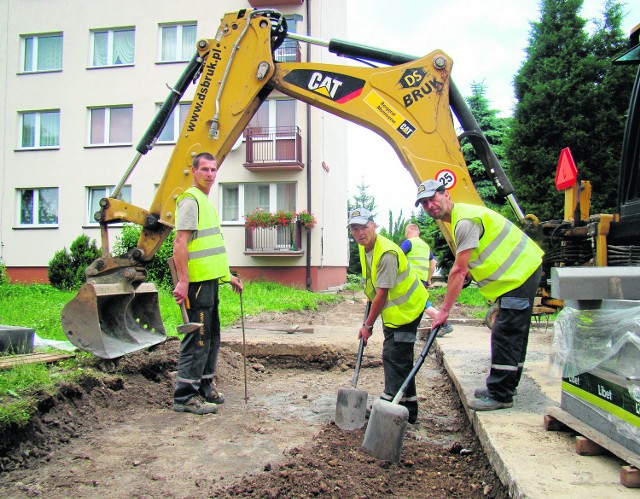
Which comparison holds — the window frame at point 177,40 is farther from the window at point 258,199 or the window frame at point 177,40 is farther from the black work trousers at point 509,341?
the black work trousers at point 509,341

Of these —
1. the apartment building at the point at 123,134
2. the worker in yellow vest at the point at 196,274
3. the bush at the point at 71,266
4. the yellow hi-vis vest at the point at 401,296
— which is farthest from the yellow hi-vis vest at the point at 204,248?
the apartment building at the point at 123,134

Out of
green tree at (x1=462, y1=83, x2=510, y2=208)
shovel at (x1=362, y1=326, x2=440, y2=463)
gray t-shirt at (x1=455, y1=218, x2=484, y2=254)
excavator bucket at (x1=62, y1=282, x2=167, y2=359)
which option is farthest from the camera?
green tree at (x1=462, y1=83, x2=510, y2=208)

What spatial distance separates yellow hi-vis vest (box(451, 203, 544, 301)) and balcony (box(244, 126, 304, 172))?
13.5 m

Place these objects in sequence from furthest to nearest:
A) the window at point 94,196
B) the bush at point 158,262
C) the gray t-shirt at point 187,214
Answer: the window at point 94,196
the bush at point 158,262
the gray t-shirt at point 187,214

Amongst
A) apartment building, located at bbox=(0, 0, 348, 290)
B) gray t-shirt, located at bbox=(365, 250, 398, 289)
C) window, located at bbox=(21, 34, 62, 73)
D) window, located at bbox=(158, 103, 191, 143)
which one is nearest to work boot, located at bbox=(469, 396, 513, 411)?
gray t-shirt, located at bbox=(365, 250, 398, 289)

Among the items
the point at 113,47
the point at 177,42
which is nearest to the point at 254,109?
the point at 177,42

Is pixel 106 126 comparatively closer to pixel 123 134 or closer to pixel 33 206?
pixel 123 134

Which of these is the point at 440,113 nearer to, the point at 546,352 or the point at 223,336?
the point at 546,352

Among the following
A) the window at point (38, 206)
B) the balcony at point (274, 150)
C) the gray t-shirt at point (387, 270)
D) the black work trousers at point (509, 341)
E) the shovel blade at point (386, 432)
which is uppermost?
the balcony at point (274, 150)

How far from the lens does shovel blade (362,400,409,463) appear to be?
3.21 meters

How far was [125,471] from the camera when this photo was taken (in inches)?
122

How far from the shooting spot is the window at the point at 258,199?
58.4 ft

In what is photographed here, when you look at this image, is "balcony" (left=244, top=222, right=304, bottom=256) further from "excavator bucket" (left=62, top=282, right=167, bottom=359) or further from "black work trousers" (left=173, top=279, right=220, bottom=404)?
"black work trousers" (left=173, top=279, right=220, bottom=404)

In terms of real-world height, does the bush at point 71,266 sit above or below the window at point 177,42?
below
